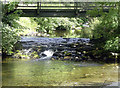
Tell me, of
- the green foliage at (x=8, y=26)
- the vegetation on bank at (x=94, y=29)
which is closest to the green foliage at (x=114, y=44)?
the vegetation on bank at (x=94, y=29)

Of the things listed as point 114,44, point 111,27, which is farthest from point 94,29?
point 114,44

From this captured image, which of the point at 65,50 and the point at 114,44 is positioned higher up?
the point at 114,44

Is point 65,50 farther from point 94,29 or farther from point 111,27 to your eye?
point 111,27

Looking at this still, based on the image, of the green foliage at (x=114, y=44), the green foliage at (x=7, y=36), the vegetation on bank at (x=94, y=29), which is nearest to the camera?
the green foliage at (x=7, y=36)

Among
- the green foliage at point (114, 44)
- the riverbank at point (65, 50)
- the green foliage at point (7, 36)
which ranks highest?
the green foliage at point (7, 36)

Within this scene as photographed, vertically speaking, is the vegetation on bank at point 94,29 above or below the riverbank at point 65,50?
above

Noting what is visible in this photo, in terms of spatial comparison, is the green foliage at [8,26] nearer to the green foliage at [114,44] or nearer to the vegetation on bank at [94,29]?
the vegetation on bank at [94,29]

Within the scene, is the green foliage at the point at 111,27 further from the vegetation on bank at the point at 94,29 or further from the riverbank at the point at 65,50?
the riverbank at the point at 65,50

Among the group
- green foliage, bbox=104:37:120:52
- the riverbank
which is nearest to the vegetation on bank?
green foliage, bbox=104:37:120:52

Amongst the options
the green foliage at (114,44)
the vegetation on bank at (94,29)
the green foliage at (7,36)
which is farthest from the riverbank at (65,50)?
the green foliage at (7,36)

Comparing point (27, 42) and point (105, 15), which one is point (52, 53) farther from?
point (105, 15)

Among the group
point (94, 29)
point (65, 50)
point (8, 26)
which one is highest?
point (8, 26)

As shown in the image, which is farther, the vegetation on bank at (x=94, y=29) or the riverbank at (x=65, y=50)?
the riverbank at (x=65, y=50)

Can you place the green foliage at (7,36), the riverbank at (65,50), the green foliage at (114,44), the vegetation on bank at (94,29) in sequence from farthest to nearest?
the riverbank at (65,50) → the green foliage at (114,44) → the vegetation on bank at (94,29) → the green foliage at (7,36)
